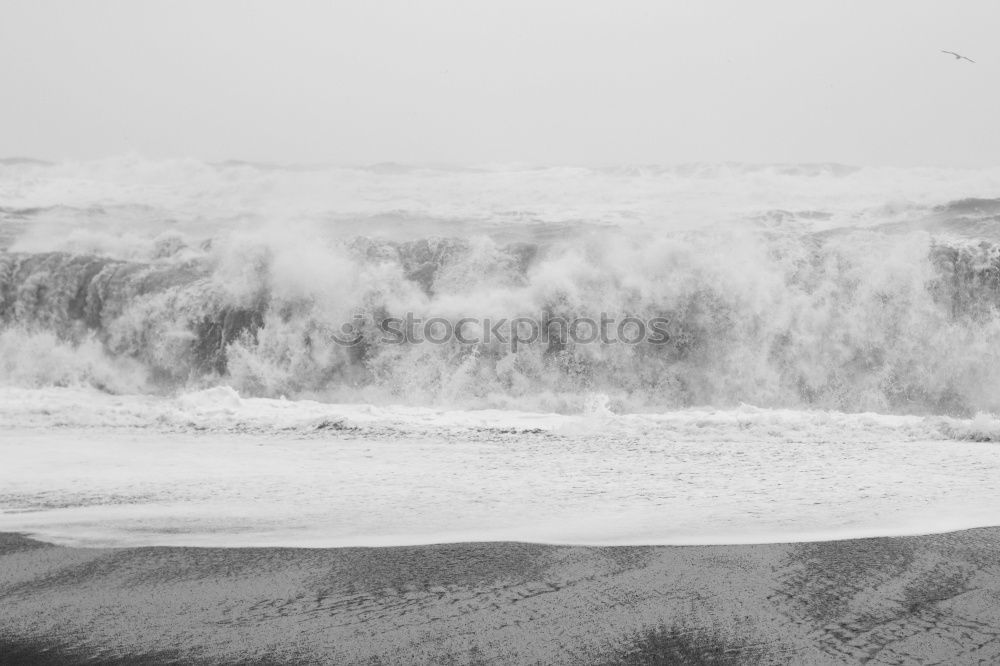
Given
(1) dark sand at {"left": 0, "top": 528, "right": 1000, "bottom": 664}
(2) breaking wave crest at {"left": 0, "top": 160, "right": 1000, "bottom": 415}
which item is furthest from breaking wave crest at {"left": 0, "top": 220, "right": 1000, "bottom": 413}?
(1) dark sand at {"left": 0, "top": 528, "right": 1000, "bottom": 664}

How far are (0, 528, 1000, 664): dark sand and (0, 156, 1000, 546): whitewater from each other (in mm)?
260

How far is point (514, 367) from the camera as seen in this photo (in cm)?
875

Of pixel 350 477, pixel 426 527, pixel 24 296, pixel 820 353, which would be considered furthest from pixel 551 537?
pixel 24 296

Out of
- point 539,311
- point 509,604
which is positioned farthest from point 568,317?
point 509,604

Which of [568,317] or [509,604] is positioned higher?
[568,317]

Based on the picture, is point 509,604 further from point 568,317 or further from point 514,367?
point 568,317

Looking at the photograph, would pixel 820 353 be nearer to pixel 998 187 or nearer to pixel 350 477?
pixel 350 477

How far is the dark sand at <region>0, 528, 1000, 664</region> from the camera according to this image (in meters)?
2.30

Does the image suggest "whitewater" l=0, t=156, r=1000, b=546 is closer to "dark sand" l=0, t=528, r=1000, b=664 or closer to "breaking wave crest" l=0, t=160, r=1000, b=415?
"breaking wave crest" l=0, t=160, r=1000, b=415

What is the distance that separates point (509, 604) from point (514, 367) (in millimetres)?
6132

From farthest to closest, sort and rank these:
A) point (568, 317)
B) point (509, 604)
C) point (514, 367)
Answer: point (568, 317)
point (514, 367)
point (509, 604)

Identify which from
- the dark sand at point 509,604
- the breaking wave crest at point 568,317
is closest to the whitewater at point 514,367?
the breaking wave crest at point 568,317

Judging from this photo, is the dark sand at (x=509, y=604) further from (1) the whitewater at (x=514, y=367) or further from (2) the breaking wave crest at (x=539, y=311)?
(2) the breaking wave crest at (x=539, y=311)

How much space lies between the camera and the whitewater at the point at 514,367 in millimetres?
4004
